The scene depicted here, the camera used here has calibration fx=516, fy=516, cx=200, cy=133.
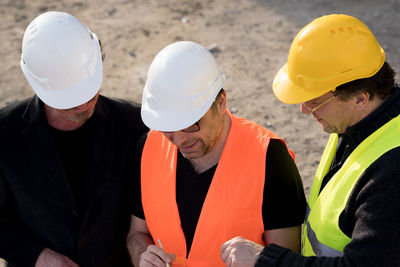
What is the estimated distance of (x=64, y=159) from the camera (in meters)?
2.96

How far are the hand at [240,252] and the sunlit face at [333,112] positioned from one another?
0.67 meters

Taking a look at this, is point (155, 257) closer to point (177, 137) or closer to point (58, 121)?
point (177, 137)

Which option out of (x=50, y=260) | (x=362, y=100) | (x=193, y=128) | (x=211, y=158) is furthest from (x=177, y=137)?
(x=50, y=260)

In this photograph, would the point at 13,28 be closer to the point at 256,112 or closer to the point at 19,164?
the point at 256,112

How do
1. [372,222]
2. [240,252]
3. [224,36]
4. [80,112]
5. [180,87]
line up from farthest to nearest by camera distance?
[224,36] < [80,112] < [180,87] < [240,252] < [372,222]

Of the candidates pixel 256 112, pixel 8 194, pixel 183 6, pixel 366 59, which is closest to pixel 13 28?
pixel 183 6

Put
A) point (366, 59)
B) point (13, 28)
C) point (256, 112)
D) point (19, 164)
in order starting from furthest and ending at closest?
point (13, 28) → point (256, 112) → point (19, 164) → point (366, 59)

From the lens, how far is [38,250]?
301 cm

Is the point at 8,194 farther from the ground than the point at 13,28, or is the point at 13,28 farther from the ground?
the point at 8,194

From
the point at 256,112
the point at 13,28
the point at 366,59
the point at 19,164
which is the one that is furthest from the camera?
the point at 13,28

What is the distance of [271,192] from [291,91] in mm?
525

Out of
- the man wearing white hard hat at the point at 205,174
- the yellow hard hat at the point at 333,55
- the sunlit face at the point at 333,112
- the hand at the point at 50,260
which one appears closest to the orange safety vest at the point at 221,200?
the man wearing white hard hat at the point at 205,174

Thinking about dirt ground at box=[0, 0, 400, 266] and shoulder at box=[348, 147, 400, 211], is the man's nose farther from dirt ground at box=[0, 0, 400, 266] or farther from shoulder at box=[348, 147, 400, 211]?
dirt ground at box=[0, 0, 400, 266]

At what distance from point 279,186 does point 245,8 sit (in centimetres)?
609
